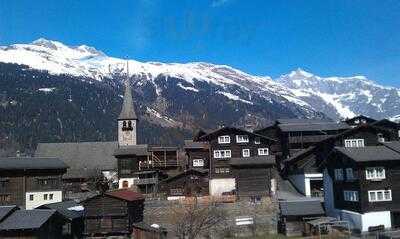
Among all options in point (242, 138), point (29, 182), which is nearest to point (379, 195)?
point (242, 138)

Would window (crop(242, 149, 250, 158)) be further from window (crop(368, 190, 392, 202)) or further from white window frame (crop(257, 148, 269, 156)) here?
window (crop(368, 190, 392, 202))

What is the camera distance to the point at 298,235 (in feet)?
176

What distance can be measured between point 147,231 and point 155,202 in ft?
20.4

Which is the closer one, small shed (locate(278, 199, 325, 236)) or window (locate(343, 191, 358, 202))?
window (locate(343, 191, 358, 202))

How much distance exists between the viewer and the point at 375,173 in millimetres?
52406

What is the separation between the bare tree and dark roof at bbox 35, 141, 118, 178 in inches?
1516

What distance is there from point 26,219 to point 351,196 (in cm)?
3068

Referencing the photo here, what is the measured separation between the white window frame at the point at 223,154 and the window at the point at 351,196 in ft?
81.0

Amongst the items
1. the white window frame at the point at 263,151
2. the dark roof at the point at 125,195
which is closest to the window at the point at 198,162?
the white window frame at the point at 263,151

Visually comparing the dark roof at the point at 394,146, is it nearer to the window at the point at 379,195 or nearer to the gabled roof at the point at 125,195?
the window at the point at 379,195

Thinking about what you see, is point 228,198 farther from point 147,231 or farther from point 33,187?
point 33,187

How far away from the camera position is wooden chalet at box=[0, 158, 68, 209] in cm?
6796

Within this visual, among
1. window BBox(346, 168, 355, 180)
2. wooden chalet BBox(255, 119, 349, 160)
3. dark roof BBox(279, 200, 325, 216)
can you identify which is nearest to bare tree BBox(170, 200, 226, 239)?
dark roof BBox(279, 200, 325, 216)

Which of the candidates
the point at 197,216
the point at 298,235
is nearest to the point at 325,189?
the point at 298,235
